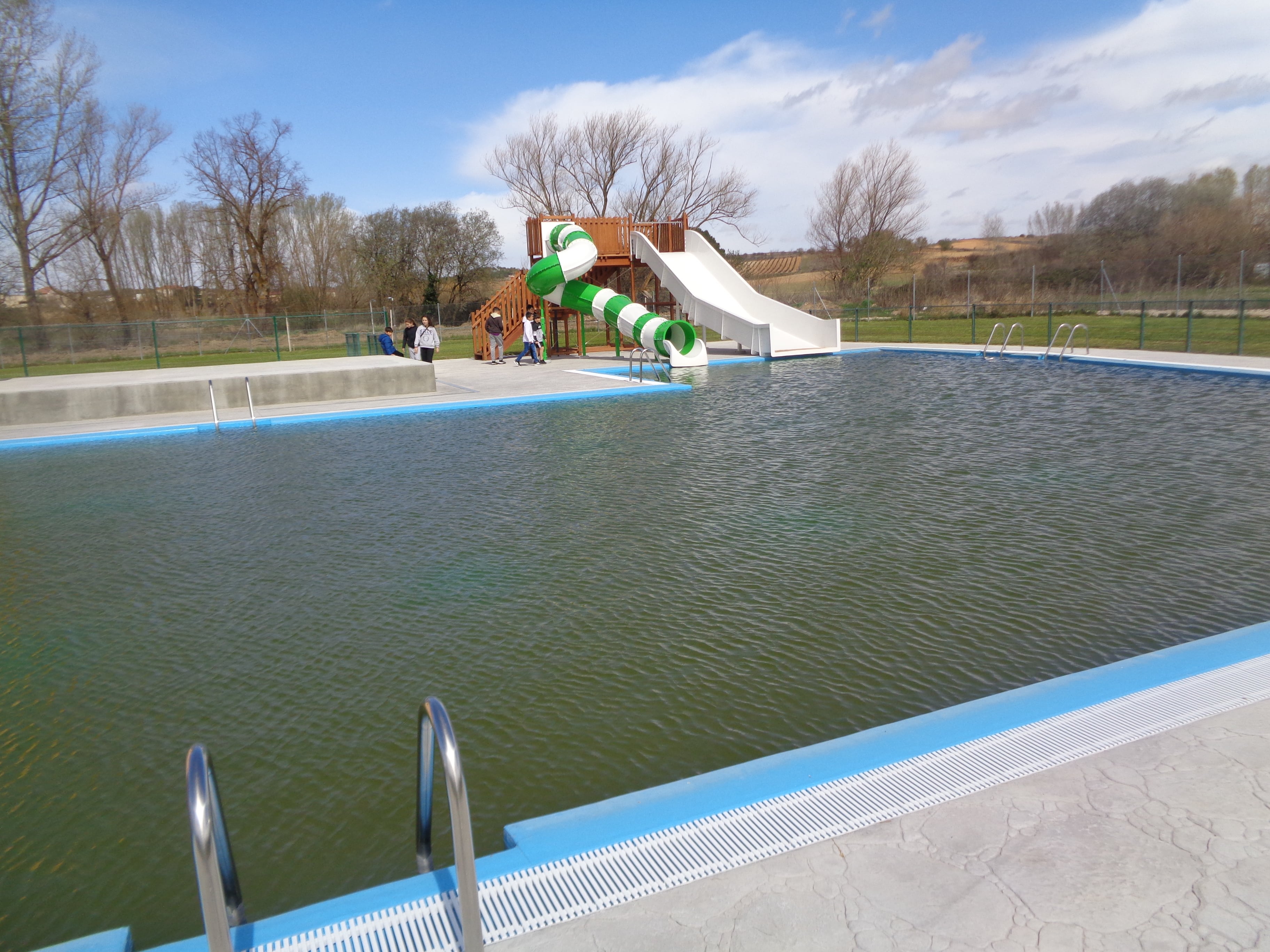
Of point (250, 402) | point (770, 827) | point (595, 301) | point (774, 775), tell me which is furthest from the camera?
point (595, 301)

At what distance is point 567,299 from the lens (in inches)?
1001

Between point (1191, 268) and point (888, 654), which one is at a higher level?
point (1191, 268)

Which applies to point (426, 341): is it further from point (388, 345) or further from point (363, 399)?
point (363, 399)

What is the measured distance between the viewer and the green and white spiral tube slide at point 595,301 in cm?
2309

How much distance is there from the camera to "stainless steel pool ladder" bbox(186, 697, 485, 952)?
89.0 inches

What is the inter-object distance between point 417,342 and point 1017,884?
2142 cm

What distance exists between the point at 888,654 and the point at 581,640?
1861 mm

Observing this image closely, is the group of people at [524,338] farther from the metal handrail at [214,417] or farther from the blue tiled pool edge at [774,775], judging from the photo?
the blue tiled pool edge at [774,775]

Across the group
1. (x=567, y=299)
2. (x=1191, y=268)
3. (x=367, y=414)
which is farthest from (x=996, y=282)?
(x=367, y=414)

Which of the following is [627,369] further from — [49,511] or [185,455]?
[49,511]

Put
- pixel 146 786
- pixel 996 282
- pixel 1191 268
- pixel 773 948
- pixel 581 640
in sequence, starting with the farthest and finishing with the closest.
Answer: pixel 996 282 → pixel 1191 268 → pixel 581 640 → pixel 146 786 → pixel 773 948

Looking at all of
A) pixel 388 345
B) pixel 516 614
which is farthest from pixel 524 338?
pixel 516 614

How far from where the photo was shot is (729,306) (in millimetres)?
25969

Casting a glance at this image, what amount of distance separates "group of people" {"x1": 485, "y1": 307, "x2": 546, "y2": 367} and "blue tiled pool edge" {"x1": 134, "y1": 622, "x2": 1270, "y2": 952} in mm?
21353
